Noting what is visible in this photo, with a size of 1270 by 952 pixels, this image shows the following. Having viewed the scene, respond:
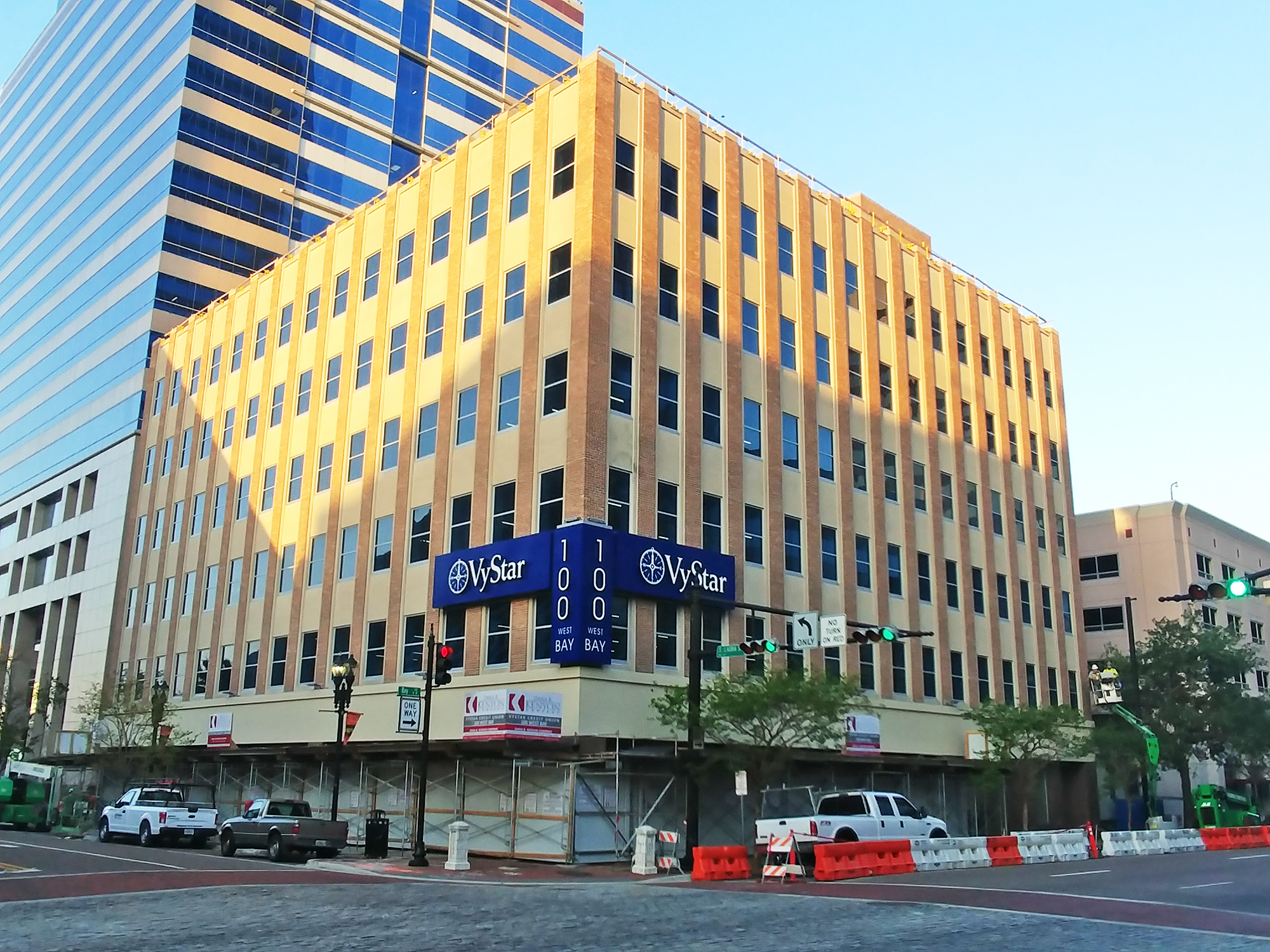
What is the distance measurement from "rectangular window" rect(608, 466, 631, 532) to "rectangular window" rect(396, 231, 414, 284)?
1412cm

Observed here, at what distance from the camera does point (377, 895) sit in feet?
67.5

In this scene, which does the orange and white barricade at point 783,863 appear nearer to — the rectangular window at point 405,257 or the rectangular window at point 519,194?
the rectangular window at point 519,194

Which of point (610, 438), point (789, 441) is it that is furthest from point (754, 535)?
point (610, 438)

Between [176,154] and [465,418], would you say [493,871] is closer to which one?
[465,418]

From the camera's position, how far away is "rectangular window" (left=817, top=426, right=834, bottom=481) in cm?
4234

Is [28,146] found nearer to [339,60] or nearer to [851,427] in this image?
[339,60]

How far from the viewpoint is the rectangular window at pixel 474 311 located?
39375mm

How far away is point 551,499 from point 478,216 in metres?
12.1

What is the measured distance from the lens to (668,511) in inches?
1420

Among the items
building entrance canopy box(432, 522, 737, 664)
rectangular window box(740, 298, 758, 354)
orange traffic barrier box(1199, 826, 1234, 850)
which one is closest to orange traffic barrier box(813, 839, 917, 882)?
building entrance canopy box(432, 522, 737, 664)

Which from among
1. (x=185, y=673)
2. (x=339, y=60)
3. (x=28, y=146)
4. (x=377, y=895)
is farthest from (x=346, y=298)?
(x=28, y=146)

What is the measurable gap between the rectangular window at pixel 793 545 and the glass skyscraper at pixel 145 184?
31.6 m

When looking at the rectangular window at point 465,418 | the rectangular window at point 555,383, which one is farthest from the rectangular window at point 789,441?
the rectangular window at point 465,418

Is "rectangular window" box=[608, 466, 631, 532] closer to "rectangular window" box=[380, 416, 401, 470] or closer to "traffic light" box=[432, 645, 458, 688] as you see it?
"traffic light" box=[432, 645, 458, 688]
